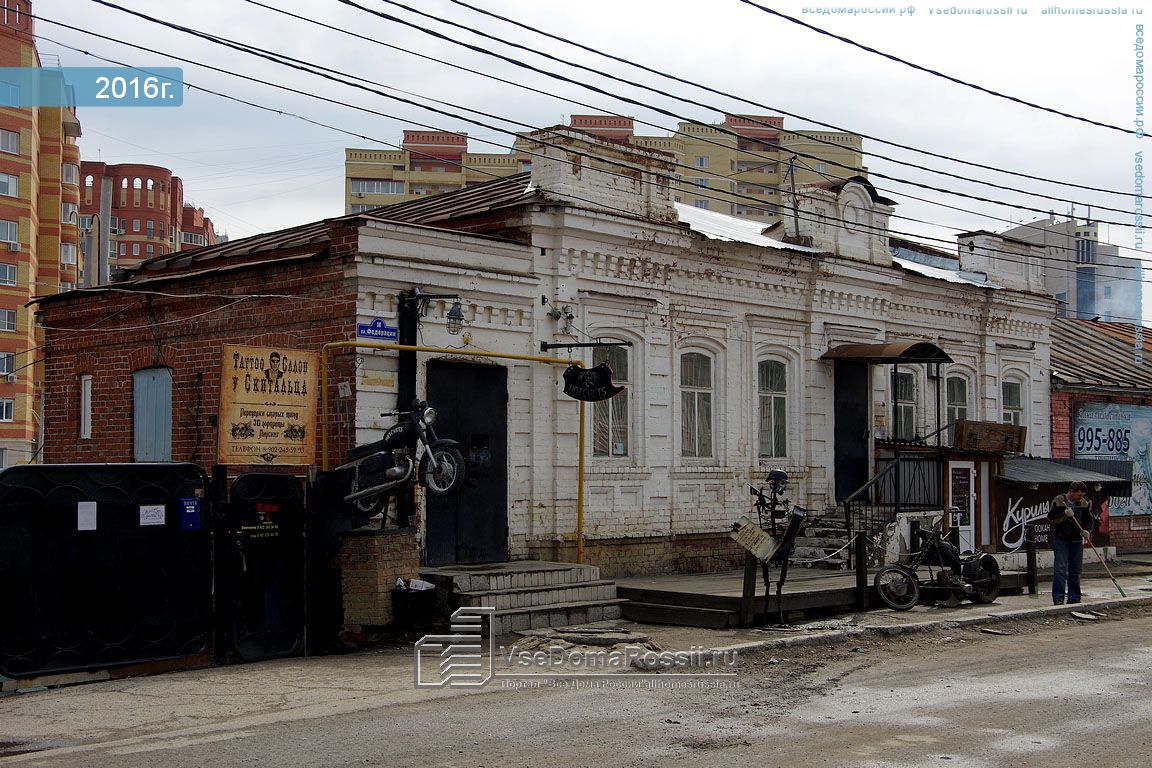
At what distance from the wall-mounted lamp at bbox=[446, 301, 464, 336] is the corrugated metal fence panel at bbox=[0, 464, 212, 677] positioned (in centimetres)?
427

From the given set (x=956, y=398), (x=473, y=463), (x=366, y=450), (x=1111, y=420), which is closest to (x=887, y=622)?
(x=473, y=463)

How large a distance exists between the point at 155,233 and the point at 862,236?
8848 centimetres

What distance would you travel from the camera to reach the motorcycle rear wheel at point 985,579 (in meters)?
16.3

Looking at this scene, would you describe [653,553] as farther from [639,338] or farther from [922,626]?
[922,626]

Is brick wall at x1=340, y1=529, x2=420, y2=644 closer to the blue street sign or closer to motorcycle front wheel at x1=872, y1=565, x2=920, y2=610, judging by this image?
the blue street sign

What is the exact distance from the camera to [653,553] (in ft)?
58.1

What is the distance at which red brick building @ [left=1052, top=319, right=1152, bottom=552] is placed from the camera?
89.7 ft

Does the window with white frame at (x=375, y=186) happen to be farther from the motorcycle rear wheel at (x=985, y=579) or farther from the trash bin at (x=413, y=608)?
the trash bin at (x=413, y=608)

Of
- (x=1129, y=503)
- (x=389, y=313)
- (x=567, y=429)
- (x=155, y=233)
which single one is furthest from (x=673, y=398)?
(x=155, y=233)

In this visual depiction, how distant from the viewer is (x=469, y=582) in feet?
43.8

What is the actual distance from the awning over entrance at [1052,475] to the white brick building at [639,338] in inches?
74.6

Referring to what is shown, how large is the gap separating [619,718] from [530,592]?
470 centimetres

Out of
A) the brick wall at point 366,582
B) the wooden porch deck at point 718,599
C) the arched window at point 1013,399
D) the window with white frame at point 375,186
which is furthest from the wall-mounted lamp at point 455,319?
the window with white frame at point 375,186

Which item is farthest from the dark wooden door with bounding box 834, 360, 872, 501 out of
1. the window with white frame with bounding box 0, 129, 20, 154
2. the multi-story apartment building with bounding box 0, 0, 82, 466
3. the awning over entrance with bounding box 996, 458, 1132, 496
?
the window with white frame with bounding box 0, 129, 20, 154
